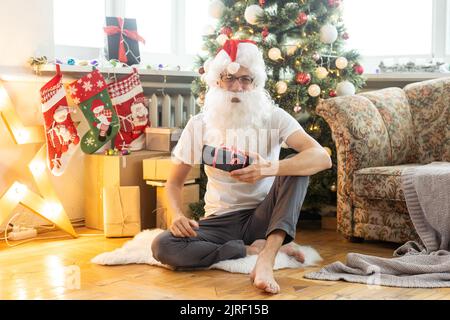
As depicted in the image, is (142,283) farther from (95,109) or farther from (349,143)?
(95,109)

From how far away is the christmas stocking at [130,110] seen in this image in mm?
3824

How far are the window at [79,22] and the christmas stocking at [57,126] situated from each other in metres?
0.50

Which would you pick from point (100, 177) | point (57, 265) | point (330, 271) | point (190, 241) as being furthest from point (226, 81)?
point (100, 177)

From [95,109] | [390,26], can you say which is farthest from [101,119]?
[390,26]

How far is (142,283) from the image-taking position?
2.51m

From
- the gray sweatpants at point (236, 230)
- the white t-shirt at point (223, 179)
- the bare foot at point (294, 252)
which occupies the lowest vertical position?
the bare foot at point (294, 252)

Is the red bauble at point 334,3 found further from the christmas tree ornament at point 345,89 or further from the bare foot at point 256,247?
the bare foot at point 256,247

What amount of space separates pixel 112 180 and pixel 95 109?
0.39 m

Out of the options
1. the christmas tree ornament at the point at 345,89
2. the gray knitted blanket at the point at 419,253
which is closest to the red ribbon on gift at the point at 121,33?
the christmas tree ornament at the point at 345,89

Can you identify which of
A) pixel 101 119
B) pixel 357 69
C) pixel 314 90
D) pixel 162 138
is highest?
pixel 357 69

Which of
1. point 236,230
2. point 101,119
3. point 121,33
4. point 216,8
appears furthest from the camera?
point 121,33

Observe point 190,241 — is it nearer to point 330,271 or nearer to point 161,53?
point 330,271

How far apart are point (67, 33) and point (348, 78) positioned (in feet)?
5.34

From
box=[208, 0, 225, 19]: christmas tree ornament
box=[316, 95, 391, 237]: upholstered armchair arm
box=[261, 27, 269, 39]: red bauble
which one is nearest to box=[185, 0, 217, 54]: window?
box=[208, 0, 225, 19]: christmas tree ornament
